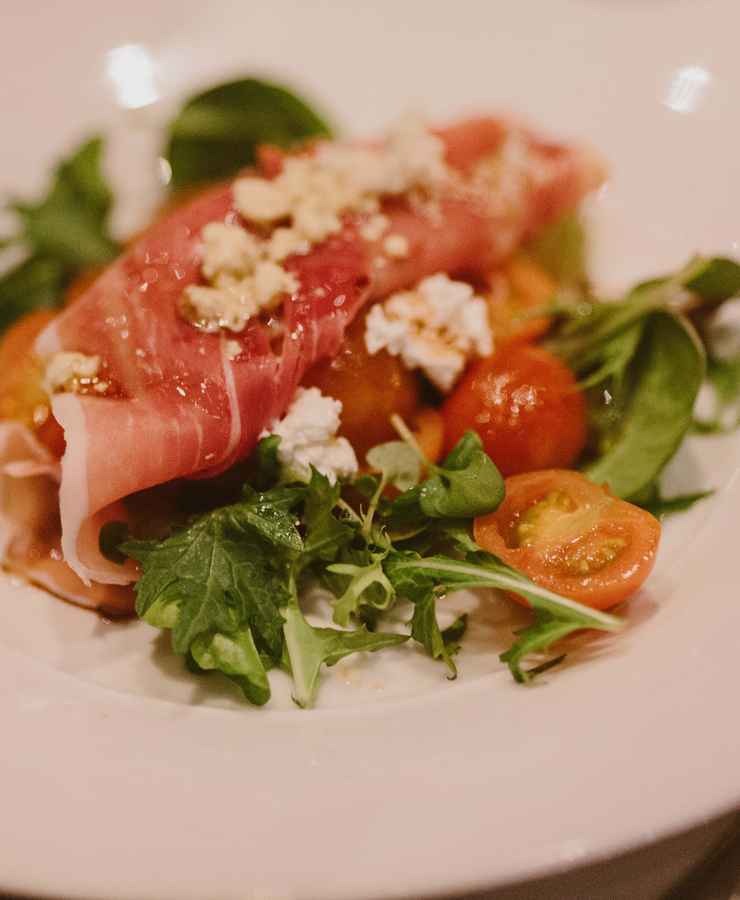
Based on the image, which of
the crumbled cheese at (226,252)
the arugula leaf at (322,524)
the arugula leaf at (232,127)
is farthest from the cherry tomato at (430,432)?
the arugula leaf at (232,127)

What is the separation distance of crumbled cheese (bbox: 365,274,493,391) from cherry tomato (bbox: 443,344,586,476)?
61mm

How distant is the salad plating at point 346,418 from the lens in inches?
68.8

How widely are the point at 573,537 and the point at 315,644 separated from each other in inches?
22.2

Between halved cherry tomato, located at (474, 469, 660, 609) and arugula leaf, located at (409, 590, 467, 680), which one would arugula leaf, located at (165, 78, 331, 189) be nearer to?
halved cherry tomato, located at (474, 469, 660, 609)

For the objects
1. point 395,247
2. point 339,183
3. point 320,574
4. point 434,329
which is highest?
point 339,183

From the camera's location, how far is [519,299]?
2.51 meters

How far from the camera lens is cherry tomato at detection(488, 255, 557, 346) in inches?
92.2

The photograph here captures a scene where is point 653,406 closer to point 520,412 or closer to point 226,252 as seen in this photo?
point 520,412

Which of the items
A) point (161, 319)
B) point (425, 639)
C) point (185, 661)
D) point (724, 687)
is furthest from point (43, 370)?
point (724, 687)

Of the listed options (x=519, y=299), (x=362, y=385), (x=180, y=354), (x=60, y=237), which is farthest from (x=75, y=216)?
(x=519, y=299)

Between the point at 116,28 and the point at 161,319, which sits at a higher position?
the point at 116,28

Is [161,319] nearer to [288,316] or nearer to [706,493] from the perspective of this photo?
[288,316]

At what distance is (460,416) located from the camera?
83.3 inches

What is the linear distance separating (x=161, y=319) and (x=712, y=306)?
1.41 metres
